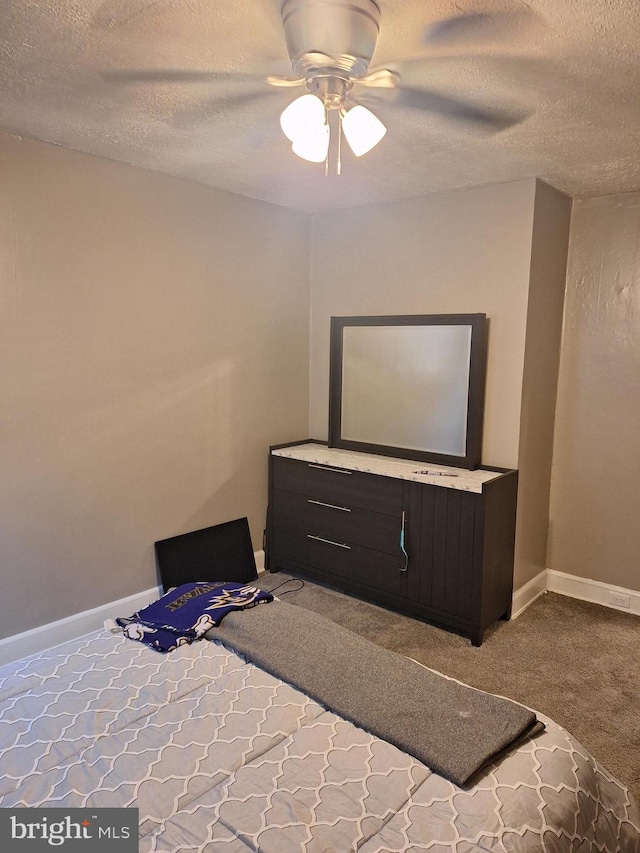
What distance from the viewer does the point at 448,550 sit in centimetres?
304

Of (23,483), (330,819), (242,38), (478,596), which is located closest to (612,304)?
(478,596)

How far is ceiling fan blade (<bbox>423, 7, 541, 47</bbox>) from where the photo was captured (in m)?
1.53

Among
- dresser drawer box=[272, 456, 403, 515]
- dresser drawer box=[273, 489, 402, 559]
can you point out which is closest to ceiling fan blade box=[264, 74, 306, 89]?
dresser drawer box=[272, 456, 403, 515]

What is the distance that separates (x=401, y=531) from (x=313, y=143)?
204 centimetres

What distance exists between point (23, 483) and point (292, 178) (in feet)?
6.67

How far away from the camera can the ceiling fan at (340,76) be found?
5.01 feet

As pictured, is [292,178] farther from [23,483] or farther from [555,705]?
[555,705]

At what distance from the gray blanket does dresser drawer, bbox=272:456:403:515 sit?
1.13 metres

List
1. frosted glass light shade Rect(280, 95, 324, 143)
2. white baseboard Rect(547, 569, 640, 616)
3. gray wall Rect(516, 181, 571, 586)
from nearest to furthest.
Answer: frosted glass light shade Rect(280, 95, 324, 143), gray wall Rect(516, 181, 571, 586), white baseboard Rect(547, 569, 640, 616)

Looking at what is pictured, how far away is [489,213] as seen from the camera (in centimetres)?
319

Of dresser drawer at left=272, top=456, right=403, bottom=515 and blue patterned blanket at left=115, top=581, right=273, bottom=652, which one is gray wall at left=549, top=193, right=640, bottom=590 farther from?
blue patterned blanket at left=115, top=581, right=273, bottom=652

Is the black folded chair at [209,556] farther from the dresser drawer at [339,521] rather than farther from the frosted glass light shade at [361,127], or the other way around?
the frosted glass light shade at [361,127]

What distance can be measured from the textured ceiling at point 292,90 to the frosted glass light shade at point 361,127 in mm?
151

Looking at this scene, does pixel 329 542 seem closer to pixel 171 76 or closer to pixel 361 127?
pixel 361 127
